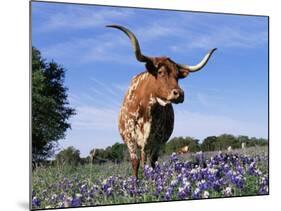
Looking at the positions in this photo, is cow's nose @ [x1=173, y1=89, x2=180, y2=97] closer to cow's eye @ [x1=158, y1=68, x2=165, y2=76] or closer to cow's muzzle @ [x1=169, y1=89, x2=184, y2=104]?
cow's muzzle @ [x1=169, y1=89, x2=184, y2=104]

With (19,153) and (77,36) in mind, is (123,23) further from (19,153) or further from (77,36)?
(19,153)

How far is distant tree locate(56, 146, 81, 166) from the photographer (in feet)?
19.6

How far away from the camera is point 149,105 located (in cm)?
630

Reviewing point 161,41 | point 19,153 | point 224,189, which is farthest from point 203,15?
point 19,153

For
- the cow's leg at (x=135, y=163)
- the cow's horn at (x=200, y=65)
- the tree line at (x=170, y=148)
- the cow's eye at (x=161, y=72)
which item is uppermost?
the cow's horn at (x=200, y=65)

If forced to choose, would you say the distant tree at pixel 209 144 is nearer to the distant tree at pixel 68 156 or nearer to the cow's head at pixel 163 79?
the cow's head at pixel 163 79

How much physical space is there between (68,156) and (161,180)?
903 mm

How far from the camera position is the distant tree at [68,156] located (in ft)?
19.6

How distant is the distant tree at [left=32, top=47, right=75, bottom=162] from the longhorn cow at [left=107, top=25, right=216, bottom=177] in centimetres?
54

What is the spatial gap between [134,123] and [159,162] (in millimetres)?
434

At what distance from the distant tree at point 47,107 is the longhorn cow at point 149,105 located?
0.54m

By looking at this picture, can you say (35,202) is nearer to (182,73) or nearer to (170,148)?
(170,148)

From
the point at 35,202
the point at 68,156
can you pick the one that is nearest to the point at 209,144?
the point at 68,156

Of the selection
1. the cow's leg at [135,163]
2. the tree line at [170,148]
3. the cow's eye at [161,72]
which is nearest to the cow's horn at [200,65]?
the cow's eye at [161,72]
